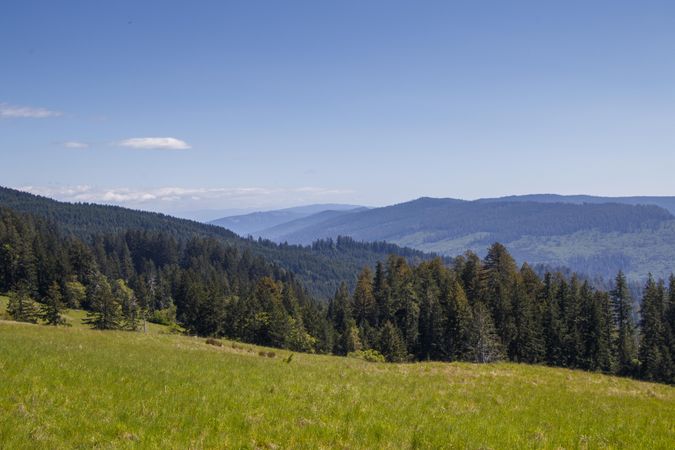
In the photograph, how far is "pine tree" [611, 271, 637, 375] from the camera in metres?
78.9

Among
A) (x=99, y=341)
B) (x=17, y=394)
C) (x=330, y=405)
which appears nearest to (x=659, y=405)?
Answer: (x=330, y=405)

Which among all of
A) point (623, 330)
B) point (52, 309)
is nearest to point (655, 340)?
point (623, 330)

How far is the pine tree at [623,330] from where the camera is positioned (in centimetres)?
7894


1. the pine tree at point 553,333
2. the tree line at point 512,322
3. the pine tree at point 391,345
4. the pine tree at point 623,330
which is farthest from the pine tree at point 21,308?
the pine tree at point 623,330

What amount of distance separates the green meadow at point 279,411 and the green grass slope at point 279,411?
0.13 ft

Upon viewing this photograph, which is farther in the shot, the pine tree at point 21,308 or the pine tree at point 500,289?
the pine tree at point 500,289

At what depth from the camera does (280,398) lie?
46.4 feet

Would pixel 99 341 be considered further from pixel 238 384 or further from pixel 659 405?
pixel 659 405

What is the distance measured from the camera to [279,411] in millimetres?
12562

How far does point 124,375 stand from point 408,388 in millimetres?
10374

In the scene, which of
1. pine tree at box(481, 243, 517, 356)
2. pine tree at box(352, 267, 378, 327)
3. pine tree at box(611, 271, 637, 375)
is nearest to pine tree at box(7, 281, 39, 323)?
pine tree at box(352, 267, 378, 327)

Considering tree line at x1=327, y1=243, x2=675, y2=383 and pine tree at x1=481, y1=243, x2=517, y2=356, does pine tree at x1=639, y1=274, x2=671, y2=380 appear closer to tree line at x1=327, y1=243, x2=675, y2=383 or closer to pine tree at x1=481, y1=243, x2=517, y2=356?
tree line at x1=327, y1=243, x2=675, y2=383

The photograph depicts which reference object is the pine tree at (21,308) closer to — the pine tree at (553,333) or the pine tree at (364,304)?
the pine tree at (364,304)

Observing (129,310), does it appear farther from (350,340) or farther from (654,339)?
(654,339)
